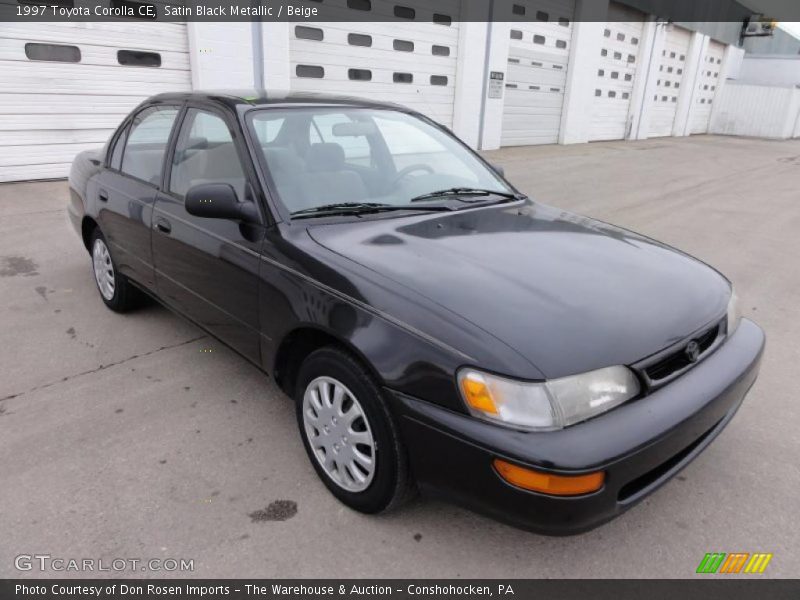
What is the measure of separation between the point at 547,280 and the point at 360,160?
131 centimetres

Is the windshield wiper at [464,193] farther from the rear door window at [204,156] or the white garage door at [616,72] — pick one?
the white garage door at [616,72]

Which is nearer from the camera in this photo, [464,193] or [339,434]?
[339,434]

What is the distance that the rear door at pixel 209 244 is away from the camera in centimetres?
264

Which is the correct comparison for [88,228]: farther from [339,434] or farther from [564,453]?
[564,453]

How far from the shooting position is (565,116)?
16094mm

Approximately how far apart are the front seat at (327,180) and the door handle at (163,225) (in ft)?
2.98

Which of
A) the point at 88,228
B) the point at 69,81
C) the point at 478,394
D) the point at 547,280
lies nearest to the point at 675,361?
the point at 547,280

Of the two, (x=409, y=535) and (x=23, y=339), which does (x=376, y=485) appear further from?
(x=23, y=339)

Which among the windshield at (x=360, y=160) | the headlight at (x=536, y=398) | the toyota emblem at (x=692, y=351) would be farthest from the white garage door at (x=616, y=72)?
the headlight at (x=536, y=398)

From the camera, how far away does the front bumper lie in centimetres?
172

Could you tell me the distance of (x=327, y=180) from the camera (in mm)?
2750

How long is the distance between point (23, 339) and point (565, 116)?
15240mm

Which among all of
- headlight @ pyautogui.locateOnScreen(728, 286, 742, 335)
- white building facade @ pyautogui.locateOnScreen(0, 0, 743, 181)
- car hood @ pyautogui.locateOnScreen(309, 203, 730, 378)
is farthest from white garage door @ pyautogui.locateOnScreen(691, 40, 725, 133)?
car hood @ pyautogui.locateOnScreen(309, 203, 730, 378)
